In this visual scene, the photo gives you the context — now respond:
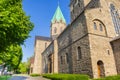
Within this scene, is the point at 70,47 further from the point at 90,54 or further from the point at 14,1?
the point at 14,1

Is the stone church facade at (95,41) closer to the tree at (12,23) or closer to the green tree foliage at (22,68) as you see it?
the tree at (12,23)

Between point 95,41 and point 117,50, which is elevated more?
point 95,41

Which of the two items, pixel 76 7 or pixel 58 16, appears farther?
pixel 58 16

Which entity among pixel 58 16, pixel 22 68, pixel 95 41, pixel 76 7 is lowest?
pixel 22 68

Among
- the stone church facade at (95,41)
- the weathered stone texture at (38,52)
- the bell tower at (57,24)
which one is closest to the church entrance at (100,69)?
the stone church facade at (95,41)

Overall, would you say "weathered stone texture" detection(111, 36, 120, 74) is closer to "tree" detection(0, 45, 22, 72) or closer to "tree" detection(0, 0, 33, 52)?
"tree" detection(0, 0, 33, 52)

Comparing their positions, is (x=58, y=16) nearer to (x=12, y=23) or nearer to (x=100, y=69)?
(x=100, y=69)

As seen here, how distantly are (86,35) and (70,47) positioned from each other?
21.2 feet

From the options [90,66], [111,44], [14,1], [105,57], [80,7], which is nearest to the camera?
[14,1]

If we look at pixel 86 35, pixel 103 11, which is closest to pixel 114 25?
pixel 103 11

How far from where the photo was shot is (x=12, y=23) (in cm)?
844

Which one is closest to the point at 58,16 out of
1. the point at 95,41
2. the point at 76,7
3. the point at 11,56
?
the point at 76,7

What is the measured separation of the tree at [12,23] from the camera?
7.97 meters

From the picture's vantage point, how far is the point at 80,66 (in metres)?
19.6
